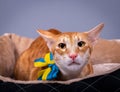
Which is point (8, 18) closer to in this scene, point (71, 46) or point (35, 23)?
point (35, 23)

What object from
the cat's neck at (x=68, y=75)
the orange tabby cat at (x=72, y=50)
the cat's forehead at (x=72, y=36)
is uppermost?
the cat's forehead at (x=72, y=36)

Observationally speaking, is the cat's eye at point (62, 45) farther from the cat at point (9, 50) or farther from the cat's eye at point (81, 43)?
the cat at point (9, 50)

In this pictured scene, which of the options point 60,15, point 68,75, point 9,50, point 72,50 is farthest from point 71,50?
point 60,15

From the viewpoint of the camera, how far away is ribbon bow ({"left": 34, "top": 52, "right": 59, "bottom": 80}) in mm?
1041

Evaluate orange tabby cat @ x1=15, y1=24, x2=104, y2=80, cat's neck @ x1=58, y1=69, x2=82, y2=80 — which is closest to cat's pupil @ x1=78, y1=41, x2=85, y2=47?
orange tabby cat @ x1=15, y1=24, x2=104, y2=80

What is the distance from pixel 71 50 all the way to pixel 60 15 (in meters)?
0.96

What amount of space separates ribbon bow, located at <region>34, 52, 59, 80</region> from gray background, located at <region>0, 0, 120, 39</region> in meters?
0.79

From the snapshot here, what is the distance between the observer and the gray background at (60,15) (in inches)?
71.9

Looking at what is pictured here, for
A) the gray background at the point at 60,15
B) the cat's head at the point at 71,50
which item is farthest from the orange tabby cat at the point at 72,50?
the gray background at the point at 60,15

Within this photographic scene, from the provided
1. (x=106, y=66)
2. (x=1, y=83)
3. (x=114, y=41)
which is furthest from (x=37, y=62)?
(x=114, y=41)

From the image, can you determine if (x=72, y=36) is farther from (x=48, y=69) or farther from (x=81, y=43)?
(x=48, y=69)

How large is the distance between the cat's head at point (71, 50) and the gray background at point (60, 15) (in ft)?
2.71

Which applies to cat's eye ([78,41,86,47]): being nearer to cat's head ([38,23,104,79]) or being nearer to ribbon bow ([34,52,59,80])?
cat's head ([38,23,104,79])

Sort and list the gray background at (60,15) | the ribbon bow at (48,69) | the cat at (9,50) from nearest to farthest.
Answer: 1. the ribbon bow at (48,69)
2. the cat at (9,50)
3. the gray background at (60,15)
